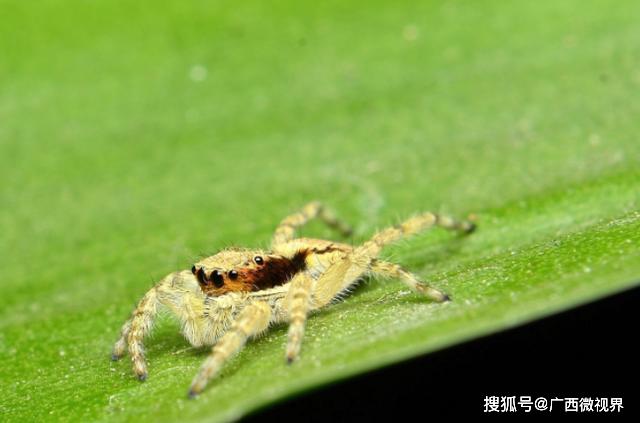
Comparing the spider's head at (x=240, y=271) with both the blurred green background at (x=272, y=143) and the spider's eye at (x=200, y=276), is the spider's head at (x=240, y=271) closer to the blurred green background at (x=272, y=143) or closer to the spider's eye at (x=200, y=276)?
the spider's eye at (x=200, y=276)

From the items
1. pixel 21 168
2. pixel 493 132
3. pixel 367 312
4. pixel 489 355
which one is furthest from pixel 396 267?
pixel 21 168

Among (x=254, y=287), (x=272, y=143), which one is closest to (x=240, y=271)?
(x=254, y=287)

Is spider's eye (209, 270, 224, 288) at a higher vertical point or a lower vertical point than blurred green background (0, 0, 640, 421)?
lower

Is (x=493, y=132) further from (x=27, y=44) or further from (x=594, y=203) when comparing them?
(x=27, y=44)

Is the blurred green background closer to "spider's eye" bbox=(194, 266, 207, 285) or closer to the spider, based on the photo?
the spider

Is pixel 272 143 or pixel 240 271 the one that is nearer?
pixel 240 271

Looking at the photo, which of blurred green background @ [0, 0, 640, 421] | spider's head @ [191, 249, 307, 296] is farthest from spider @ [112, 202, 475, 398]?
blurred green background @ [0, 0, 640, 421]

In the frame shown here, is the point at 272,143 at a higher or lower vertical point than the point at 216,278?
higher

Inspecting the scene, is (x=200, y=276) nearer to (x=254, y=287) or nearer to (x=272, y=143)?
(x=254, y=287)
